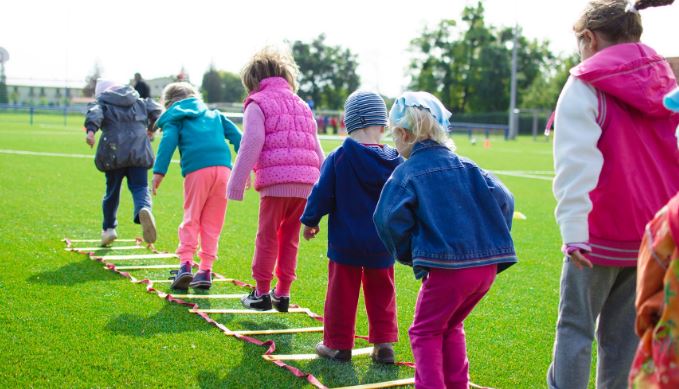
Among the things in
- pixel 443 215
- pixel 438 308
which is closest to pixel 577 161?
pixel 443 215

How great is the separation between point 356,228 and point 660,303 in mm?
2392

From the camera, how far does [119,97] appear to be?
7555 millimetres

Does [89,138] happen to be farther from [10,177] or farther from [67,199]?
[10,177]

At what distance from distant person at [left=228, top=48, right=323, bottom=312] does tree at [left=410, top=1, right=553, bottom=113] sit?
7483 centimetres

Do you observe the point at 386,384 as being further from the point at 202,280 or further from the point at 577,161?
the point at 202,280

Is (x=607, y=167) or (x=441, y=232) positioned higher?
(x=607, y=167)

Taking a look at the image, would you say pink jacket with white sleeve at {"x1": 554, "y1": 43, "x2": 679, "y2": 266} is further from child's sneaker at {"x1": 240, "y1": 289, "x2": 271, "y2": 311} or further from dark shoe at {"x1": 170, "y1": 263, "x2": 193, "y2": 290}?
dark shoe at {"x1": 170, "y1": 263, "x2": 193, "y2": 290}

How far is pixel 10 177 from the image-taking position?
13156 mm

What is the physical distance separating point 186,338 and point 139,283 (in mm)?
1580

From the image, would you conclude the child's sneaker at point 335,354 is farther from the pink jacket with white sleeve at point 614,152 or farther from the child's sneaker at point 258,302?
the pink jacket with white sleeve at point 614,152

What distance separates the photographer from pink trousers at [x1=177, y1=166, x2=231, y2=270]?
6.02 m

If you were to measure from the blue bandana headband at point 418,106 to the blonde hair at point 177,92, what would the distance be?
10.1ft

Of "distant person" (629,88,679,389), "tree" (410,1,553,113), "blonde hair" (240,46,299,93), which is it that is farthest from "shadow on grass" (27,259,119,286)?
"tree" (410,1,553,113)

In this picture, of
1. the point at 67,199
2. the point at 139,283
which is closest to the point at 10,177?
the point at 67,199
